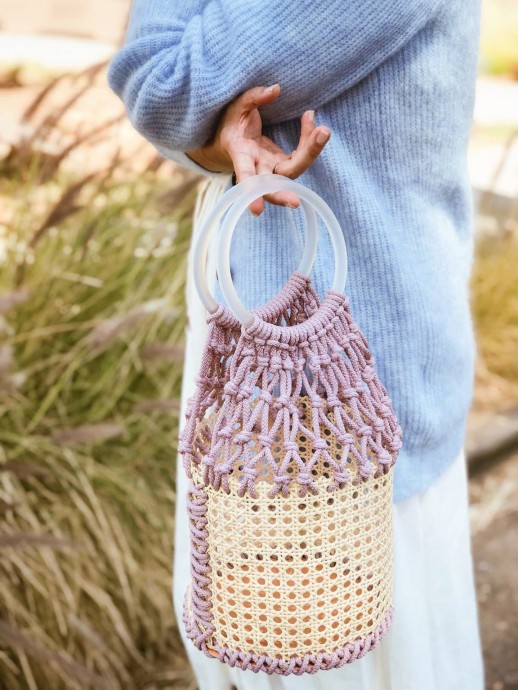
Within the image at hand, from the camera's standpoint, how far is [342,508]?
3.10 ft

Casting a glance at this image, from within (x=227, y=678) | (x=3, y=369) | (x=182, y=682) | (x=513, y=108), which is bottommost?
(x=513, y=108)

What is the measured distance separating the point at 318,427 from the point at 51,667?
4.48ft

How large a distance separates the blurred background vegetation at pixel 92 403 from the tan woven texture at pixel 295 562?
3.05 feet

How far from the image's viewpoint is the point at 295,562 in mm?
942

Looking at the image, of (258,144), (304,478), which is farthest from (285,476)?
(258,144)

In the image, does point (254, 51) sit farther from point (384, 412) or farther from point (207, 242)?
point (384, 412)

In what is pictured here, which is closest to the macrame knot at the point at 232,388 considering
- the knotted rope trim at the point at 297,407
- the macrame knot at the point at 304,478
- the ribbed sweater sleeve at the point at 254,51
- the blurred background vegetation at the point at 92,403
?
the knotted rope trim at the point at 297,407

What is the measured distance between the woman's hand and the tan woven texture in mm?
279

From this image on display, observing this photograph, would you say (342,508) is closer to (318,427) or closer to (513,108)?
(318,427)

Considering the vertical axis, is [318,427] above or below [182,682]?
above

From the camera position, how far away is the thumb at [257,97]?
38.7 inches

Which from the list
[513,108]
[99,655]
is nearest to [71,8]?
[513,108]

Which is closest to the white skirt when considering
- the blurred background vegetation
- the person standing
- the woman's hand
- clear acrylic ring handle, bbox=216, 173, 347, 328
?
the person standing

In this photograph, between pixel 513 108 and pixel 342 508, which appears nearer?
pixel 342 508
